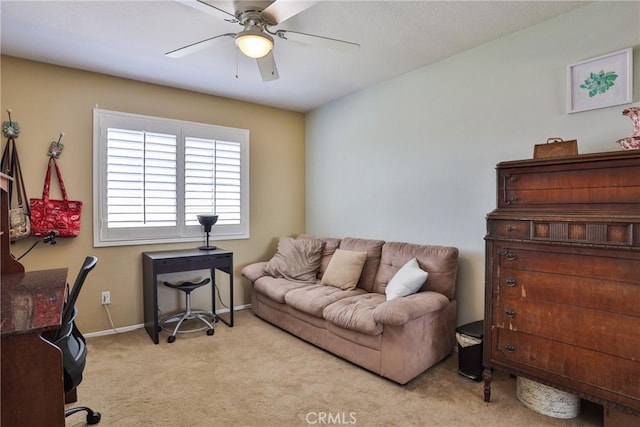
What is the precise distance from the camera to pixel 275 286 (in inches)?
141

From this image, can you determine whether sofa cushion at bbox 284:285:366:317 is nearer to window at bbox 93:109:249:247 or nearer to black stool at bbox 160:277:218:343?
black stool at bbox 160:277:218:343

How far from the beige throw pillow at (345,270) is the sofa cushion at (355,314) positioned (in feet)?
1.00

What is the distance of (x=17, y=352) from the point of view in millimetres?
1244

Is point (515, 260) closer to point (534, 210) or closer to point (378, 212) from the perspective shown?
point (534, 210)

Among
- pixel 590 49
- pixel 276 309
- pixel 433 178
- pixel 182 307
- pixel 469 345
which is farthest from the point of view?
pixel 182 307

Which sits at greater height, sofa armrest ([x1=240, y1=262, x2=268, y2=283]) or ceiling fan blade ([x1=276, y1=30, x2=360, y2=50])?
ceiling fan blade ([x1=276, y1=30, x2=360, y2=50])

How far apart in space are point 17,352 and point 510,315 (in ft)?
8.05

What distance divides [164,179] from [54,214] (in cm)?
103

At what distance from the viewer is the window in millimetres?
3438

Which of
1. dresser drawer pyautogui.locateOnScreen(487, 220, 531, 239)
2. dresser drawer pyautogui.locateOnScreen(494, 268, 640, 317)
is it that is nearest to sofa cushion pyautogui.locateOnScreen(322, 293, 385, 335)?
dresser drawer pyautogui.locateOnScreen(494, 268, 640, 317)

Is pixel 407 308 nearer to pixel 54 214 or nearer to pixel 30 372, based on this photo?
pixel 30 372

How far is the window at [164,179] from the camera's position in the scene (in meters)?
3.44

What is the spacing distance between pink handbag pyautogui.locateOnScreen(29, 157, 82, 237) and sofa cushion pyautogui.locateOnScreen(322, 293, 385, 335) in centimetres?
251

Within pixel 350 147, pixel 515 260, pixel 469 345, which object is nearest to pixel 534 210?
pixel 515 260
